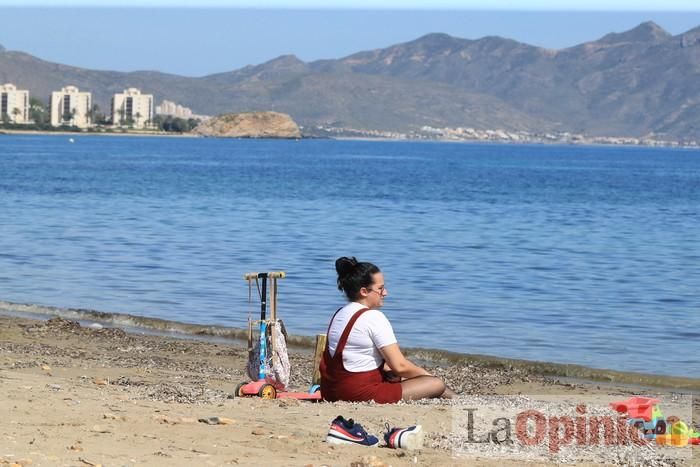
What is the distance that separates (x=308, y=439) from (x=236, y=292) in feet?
40.2

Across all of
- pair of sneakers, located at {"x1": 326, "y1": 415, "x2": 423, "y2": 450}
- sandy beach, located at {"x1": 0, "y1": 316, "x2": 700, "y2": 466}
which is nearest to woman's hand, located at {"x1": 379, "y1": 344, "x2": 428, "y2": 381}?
sandy beach, located at {"x1": 0, "y1": 316, "x2": 700, "y2": 466}

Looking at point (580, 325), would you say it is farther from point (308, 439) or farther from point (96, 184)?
point (96, 184)

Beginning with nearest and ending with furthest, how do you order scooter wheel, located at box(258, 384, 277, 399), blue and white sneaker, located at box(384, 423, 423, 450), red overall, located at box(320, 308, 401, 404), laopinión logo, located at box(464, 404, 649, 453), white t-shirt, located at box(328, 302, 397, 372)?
blue and white sneaker, located at box(384, 423, 423, 450) → laopinión logo, located at box(464, 404, 649, 453) → white t-shirt, located at box(328, 302, 397, 372) → red overall, located at box(320, 308, 401, 404) → scooter wheel, located at box(258, 384, 277, 399)

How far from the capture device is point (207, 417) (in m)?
8.88

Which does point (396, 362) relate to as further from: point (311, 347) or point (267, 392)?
point (311, 347)

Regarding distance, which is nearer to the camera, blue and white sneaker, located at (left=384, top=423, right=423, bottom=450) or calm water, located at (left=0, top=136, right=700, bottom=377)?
blue and white sneaker, located at (left=384, top=423, right=423, bottom=450)

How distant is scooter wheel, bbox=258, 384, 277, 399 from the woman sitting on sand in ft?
1.68

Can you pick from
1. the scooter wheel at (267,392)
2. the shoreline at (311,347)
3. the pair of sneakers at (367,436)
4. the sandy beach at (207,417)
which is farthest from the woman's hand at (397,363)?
the shoreline at (311,347)

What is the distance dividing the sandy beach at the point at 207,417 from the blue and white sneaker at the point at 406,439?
7cm

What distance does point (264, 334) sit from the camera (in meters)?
10.6

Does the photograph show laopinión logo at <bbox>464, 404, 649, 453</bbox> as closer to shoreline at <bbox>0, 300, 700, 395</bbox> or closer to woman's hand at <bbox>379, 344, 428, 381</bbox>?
woman's hand at <bbox>379, 344, 428, 381</bbox>

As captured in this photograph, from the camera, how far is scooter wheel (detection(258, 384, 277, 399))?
10.1 metres

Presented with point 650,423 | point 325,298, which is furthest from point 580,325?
point 650,423

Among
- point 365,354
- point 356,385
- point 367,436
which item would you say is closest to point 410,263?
point 356,385
